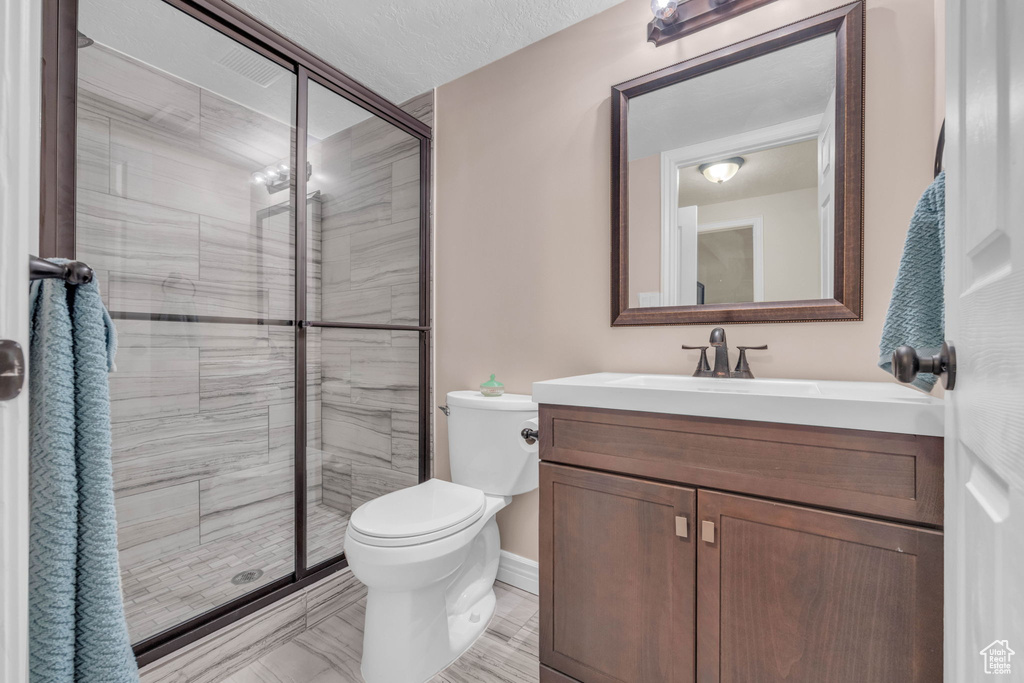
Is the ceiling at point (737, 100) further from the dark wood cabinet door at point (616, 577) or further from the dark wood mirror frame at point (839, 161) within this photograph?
the dark wood cabinet door at point (616, 577)

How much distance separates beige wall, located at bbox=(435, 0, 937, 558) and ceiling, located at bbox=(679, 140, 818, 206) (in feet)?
0.48

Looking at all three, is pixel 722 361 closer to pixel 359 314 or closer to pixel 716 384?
pixel 716 384

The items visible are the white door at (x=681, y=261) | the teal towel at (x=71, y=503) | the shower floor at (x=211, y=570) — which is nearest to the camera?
the teal towel at (x=71, y=503)

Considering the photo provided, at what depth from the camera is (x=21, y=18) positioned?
0.40m

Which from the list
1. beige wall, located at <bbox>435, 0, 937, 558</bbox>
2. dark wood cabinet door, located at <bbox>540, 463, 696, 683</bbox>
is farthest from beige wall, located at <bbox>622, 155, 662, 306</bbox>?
dark wood cabinet door, located at <bbox>540, 463, 696, 683</bbox>

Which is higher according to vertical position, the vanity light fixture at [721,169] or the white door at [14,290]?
the vanity light fixture at [721,169]

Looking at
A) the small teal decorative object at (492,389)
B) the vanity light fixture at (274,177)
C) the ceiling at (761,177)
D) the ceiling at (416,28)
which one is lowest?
the small teal decorative object at (492,389)

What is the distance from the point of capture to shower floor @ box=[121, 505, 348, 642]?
1.37m

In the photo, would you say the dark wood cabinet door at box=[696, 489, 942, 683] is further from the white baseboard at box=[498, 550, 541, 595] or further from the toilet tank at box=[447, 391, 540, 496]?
the white baseboard at box=[498, 550, 541, 595]

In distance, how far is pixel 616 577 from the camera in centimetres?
110

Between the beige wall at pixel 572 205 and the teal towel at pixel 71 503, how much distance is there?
142 centimetres

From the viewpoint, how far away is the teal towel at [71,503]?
0.48 meters

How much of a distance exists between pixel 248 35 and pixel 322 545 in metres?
1.86

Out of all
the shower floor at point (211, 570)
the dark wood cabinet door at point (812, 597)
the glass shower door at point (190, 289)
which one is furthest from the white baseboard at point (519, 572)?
the dark wood cabinet door at point (812, 597)
